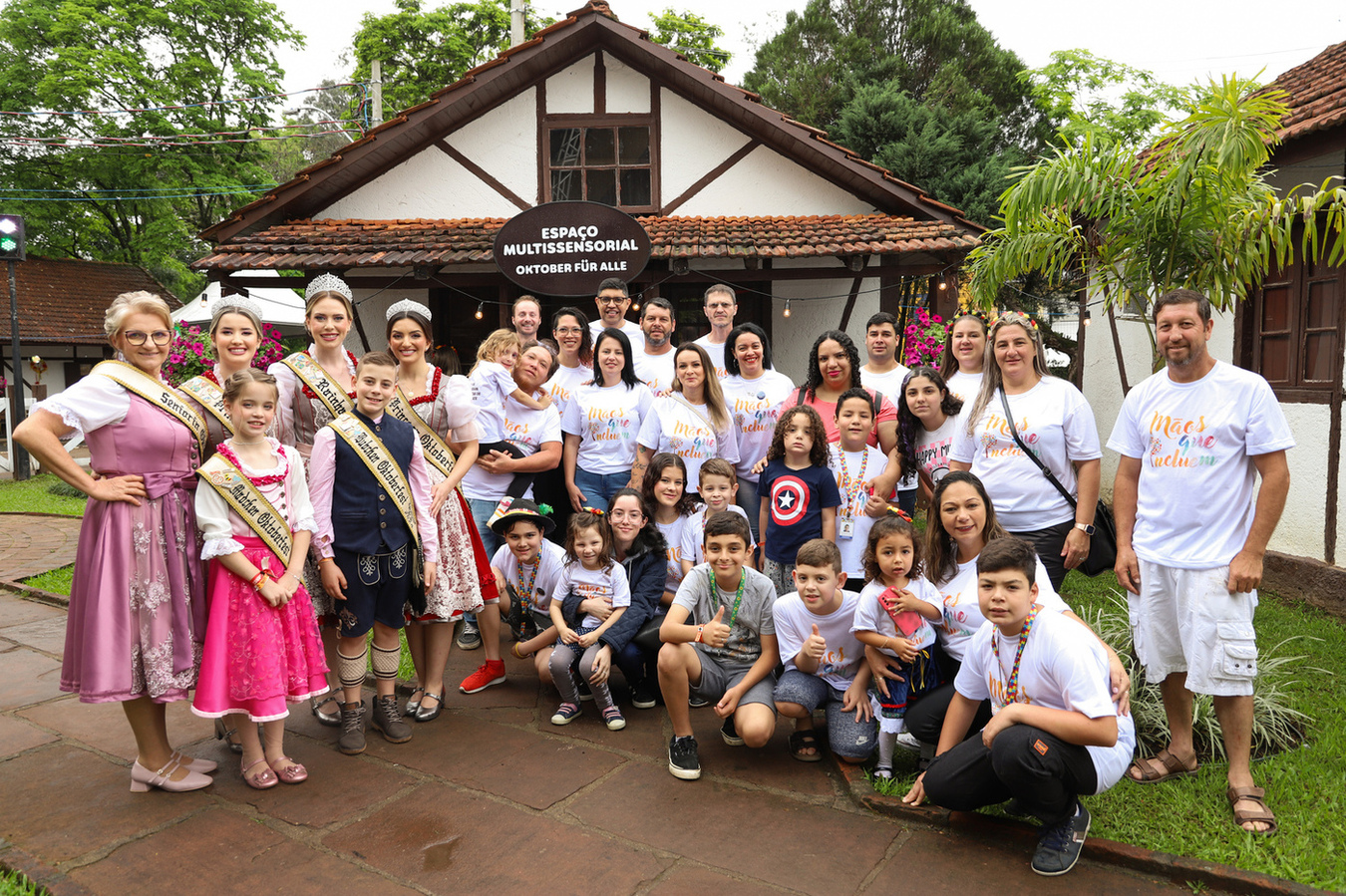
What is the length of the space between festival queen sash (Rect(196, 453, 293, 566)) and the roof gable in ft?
25.5

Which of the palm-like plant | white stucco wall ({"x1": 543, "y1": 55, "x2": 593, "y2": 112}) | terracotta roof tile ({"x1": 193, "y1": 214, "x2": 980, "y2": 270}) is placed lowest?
the palm-like plant

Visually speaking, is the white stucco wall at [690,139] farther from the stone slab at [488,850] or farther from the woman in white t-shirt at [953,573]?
the stone slab at [488,850]

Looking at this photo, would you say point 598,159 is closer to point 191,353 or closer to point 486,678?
point 191,353

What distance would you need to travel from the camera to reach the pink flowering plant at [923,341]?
8.20 metres

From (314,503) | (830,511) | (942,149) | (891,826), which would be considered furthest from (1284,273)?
(942,149)

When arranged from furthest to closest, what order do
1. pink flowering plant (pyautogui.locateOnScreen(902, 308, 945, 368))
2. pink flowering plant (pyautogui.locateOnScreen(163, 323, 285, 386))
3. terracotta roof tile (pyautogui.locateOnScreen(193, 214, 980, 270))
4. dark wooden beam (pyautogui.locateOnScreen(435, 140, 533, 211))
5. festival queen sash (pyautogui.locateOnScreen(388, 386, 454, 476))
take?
1. dark wooden beam (pyautogui.locateOnScreen(435, 140, 533, 211))
2. terracotta roof tile (pyautogui.locateOnScreen(193, 214, 980, 270))
3. pink flowering plant (pyautogui.locateOnScreen(163, 323, 285, 386))
4. pink flowering plant (pyautogui.locateOnScreen(902, 308, 945, 368))
5. festival queen sash (pyautogui.locateOnScreen(388, 386, 454, 476))

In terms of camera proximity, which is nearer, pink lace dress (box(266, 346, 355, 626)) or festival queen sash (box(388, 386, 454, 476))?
pink lace dress (box(266, 346, 355, 626))

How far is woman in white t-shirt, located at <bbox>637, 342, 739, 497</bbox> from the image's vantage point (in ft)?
15.9

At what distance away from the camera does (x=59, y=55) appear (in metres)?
19.2

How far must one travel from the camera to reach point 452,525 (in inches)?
159

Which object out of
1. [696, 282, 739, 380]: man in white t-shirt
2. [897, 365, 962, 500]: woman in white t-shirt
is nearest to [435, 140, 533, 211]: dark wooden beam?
[696, 282, 739, 380]: man in white t-shirt

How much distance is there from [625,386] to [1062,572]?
2.64m

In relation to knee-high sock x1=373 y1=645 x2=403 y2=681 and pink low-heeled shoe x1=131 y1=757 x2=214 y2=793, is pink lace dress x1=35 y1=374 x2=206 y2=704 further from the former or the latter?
knee-high sock x1=373 y1=645 x2=403 y2=681

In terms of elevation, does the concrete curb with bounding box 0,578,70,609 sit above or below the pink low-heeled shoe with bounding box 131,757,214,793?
below
